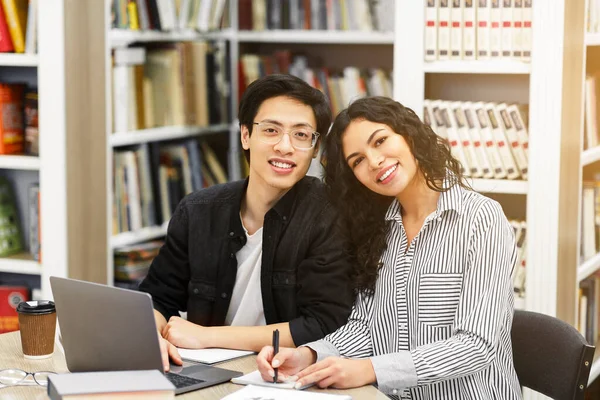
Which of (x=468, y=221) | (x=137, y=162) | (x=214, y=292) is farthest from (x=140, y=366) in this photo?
(x=137, y=162)

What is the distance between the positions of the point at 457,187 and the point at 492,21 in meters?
1.20

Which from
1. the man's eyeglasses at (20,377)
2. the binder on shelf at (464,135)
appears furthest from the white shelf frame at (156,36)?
the man's eyeglasses at (20,377)

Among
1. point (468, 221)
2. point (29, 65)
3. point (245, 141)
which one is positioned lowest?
point (468, 221)

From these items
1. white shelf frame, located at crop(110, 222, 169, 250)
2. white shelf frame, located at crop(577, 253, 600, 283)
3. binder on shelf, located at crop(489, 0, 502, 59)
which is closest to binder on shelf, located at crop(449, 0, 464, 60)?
binder on shelf, located at crop(489, 0, 502, 59)

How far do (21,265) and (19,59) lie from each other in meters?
0.75

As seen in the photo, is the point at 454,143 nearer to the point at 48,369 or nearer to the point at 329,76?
the point at 329,76

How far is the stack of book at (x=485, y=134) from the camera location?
3145 mm

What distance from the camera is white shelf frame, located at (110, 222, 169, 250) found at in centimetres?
357

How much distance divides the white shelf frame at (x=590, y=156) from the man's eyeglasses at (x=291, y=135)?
1.45 m

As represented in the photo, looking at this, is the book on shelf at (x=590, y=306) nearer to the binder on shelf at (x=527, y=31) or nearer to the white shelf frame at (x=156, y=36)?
the binder on shelf at (x=527, y=31)

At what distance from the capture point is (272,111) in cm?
223

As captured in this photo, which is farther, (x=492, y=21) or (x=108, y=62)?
(x=108, y=62)

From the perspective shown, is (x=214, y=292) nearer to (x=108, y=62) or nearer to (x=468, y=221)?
(x=468, y=221)

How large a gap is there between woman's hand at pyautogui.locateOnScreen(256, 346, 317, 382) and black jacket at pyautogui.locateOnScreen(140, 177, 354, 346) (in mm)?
165
